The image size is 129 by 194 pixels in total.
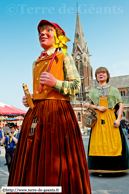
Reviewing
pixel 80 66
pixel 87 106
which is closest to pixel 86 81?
pixel 80 66

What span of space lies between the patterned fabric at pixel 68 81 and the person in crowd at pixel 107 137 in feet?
8.03

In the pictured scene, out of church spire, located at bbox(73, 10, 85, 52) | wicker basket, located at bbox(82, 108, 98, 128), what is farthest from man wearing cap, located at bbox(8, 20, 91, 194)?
church spire, located at bbox(73, 10, 85, 52)

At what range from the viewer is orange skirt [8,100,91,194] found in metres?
1.89

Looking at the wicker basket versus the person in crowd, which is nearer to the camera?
the person in crowd

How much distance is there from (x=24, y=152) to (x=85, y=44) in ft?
229

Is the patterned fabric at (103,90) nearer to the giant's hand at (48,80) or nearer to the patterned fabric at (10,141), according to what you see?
the giant's hand at (48,80)

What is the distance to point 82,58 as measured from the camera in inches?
2618

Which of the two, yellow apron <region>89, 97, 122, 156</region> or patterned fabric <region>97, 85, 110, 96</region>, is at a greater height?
patterned fabric <region>97, 85, 110, 96</region>

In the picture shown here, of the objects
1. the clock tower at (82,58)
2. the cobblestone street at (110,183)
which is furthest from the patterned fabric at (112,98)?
the clock tower at (82,58)

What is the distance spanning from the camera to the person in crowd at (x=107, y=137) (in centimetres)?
443

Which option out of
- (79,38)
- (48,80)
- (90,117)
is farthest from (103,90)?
(79,38)

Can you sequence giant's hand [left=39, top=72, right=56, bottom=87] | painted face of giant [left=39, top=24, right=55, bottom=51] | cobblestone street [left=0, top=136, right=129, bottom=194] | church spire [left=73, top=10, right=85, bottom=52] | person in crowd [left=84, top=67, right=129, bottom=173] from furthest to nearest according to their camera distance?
church spire [left=73, top=10, right=85, bottom=52] < person in crowd [left=84, top=67, right=129, bottom=173] < cobblestone street [left=0, top=136, right=129, bottom=194] < painted face of giant [left=39, top=24, right=55, bottom=51] < giant's hand [left=39, top=72, right=56, bottom=87]

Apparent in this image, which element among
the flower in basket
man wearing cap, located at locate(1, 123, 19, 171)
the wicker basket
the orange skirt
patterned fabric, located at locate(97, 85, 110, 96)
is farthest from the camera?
man wearing cap, located at locate(1, 123, 19, 171)

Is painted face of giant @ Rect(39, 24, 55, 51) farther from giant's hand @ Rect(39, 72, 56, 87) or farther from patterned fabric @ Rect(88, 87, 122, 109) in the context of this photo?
patterned fabric @ Rect(88, 87, 122, 109)
